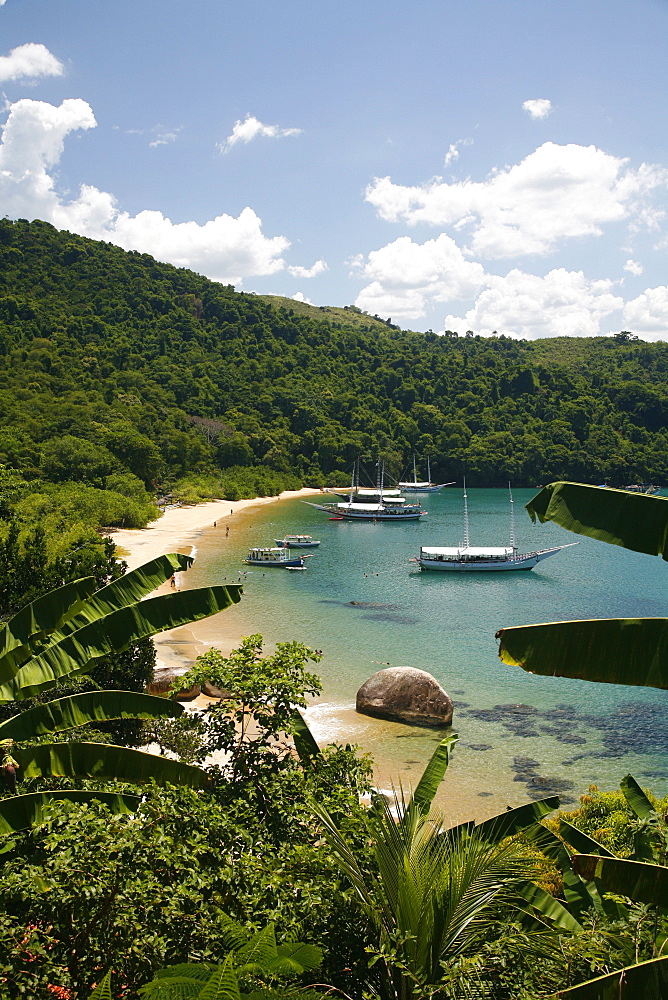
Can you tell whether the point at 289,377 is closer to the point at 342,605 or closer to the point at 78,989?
the point at 342,605

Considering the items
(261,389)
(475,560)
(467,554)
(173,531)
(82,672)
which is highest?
(261,389)

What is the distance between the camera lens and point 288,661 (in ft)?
21.0

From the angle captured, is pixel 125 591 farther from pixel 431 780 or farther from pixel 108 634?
pixel 431 780

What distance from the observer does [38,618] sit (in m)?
6.45

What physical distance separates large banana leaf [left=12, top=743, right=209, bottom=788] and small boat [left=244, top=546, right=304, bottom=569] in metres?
39.6

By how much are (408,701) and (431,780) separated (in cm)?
1466

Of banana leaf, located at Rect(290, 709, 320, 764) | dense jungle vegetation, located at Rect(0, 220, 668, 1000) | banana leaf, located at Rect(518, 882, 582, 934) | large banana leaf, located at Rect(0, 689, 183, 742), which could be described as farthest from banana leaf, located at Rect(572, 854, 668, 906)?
large banana leaf, located at Rect(0, 689, 183, 742)

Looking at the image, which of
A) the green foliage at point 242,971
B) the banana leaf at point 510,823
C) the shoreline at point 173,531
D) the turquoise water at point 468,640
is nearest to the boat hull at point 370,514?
the turquoise water at point 468,640

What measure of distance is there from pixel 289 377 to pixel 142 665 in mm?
107991

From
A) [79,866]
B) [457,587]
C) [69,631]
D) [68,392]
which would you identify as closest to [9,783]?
[69,631]

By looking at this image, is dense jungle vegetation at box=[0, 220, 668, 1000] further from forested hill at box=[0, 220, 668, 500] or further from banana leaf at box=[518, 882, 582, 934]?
forested hill at box=[0, 220, 668, 500]

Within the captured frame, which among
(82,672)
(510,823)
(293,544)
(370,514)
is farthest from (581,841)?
(370,514)

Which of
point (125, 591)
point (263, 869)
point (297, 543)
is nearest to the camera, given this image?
point (263, 869)

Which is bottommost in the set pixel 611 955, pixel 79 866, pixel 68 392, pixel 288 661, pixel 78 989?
pixel 78 989
